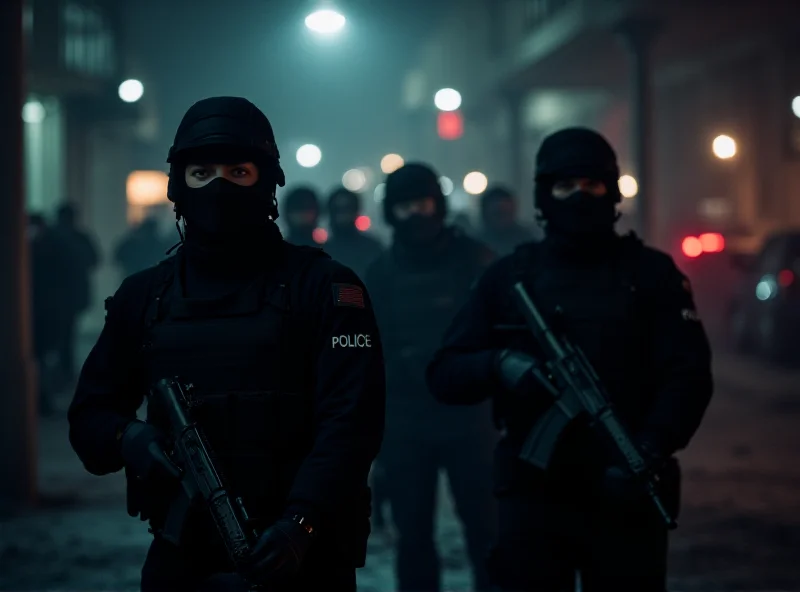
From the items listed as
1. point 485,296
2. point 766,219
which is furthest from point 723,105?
point 485,296

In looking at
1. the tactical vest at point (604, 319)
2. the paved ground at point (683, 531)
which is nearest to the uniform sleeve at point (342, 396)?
the tactical vest at point (604, 319)

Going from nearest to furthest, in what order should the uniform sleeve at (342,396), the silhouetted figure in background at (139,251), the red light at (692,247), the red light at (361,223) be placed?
1. the uniform sleeve at (342,396)
2. the red light at (361,223)
3. the silhouetted figure in background at (139,251)
4. the red light at (692,247)

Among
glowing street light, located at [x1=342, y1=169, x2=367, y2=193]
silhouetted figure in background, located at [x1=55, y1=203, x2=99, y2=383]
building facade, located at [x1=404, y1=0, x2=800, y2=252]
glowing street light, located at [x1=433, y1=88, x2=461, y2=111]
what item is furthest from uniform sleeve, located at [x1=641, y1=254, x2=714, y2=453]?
glowing street light, located at [x1=342, y1=169, x2=367, y2=193]

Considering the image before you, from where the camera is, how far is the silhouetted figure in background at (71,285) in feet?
44.3

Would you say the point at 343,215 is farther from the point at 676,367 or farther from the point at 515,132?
the point at 515,132

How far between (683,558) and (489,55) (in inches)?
1157

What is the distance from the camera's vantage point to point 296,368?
2.97 metres

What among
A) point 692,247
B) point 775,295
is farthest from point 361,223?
point 692,247

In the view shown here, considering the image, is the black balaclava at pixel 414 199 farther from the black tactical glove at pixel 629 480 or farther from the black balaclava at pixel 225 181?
the black balaclava at pixel 225 181

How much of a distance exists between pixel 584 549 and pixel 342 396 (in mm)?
1235

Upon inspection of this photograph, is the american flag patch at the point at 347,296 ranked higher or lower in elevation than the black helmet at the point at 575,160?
lower

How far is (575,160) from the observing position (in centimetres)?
409

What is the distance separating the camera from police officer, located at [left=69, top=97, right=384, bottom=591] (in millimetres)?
2891

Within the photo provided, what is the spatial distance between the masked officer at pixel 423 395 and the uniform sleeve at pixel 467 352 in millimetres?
1336
